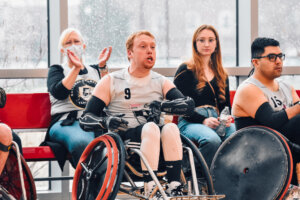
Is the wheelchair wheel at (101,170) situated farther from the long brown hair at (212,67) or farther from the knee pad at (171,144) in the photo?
the long brown hair at (212,67)

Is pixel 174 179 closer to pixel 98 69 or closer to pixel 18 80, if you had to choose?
pixel 98 69

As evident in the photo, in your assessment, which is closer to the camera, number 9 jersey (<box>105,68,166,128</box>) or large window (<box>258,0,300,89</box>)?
number 9 jersey (<box>105,68,166,128</box>)

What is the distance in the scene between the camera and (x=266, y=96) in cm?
343

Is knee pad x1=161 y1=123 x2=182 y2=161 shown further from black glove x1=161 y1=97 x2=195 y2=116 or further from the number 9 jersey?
the number 9 jersey

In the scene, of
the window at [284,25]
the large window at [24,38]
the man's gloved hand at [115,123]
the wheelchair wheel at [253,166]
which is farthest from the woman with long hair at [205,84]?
the large window at [24,38]

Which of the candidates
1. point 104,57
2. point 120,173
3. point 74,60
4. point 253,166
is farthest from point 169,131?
point 104,57

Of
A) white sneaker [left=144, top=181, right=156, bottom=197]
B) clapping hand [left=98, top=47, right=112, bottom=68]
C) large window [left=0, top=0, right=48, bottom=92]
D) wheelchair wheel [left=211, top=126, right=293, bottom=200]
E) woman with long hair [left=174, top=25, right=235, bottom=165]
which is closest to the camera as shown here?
white sneaker [left=144, top=181, right=156, bottom=197]

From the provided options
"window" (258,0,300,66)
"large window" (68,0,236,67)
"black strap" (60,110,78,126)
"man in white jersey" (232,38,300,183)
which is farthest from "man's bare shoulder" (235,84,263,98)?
"window" (258,0,300,66)

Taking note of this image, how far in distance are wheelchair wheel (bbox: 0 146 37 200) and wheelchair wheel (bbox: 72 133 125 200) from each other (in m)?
0.32

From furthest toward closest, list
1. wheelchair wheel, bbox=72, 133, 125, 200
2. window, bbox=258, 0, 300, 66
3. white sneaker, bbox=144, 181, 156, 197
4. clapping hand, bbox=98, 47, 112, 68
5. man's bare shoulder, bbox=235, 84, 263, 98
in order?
window, bbox=258, 0, 300, 66, clapping hand, bbox=98, 47, 112, 68, man's bare shoulder, bbox=235, 84, 263, 98, white sneaker, bbox=144, 181, 156, 197, wheelchair wheel, bbox=72, 133, 125, 200

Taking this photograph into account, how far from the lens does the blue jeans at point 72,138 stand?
3.68 metres

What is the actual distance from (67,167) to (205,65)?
1.48m

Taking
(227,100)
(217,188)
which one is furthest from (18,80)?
(217,188)

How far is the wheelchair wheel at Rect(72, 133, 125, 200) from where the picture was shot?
8.80 ft
